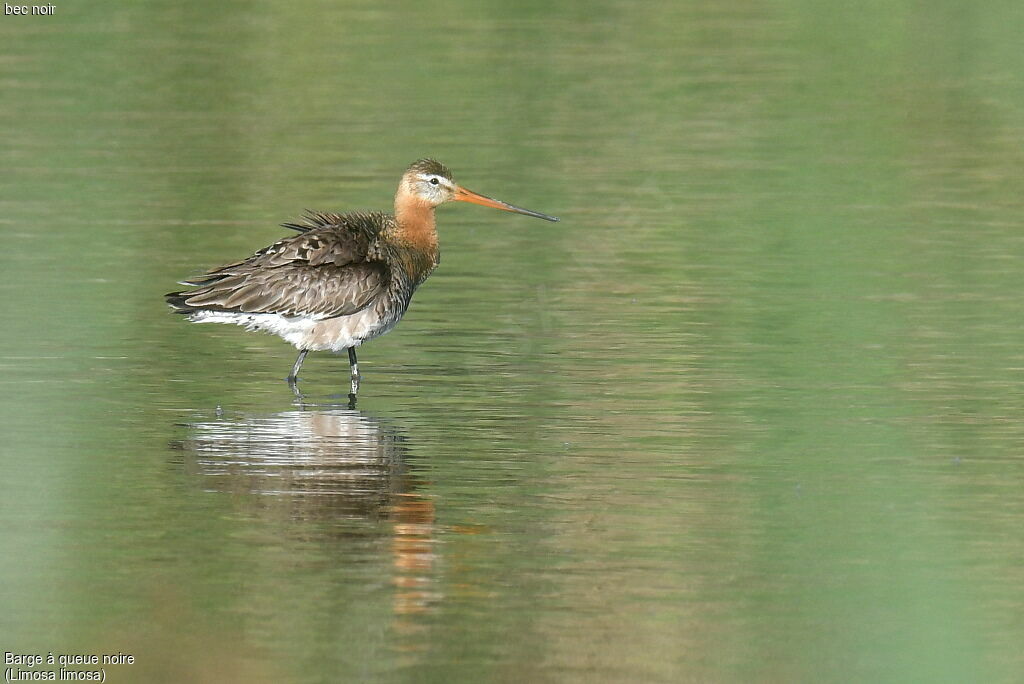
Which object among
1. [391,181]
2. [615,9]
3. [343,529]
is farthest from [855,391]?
[615,9]

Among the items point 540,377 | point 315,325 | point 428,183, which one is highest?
point 428,183

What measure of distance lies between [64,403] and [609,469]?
3.59m

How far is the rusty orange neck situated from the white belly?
3.12 ft

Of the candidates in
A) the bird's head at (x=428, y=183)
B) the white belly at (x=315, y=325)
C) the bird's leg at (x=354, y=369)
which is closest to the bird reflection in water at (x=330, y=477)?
the bird's leg at (x=354, y=369)

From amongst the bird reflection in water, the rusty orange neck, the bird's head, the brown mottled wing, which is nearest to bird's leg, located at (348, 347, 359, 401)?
the brown mottled wing

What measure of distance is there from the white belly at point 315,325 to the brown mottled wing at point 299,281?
63 mm

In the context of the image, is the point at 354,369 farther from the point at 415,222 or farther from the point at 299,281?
the point at 415,222

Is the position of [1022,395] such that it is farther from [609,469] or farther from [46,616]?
[46,616]

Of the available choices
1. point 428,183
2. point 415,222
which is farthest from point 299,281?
point 428,183

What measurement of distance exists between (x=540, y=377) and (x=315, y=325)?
1502 millimetres

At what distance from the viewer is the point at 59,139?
2252cm

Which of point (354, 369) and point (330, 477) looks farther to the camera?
point (354, 369)

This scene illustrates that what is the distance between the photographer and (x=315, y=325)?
1340cm

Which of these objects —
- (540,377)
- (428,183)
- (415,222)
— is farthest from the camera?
(428,183)
